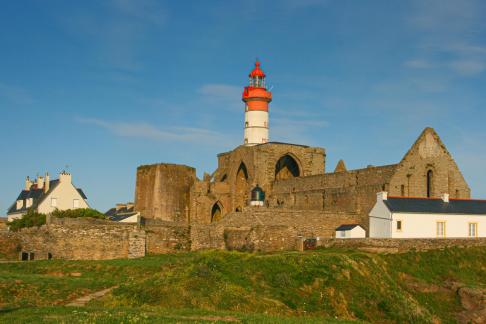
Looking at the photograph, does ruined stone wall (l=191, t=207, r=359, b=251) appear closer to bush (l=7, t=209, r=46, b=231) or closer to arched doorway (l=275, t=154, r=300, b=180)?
bush (l=7, t=209, r=46, b=231)

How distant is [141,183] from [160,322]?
40249 millimetres

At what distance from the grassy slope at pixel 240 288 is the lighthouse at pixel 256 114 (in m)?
32.6

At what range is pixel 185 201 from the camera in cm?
5747

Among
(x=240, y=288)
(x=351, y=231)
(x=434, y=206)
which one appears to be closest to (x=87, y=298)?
(x=240, y=288)

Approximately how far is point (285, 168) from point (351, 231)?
19004mm

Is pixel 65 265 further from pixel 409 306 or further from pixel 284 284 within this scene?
pixel 409 306

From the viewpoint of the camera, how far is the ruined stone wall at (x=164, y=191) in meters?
56.0

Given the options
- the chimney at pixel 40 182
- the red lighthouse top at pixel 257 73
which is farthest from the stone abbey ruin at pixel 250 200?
the chimney at pixel 40 182

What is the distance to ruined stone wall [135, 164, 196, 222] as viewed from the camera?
5603cm

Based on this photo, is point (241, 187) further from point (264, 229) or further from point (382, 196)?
point (264, 229)

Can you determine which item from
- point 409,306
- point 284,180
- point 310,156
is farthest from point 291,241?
point 310,156

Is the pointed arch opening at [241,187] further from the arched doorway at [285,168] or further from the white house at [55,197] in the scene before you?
the white house at [55,197]

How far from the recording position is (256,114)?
217ft

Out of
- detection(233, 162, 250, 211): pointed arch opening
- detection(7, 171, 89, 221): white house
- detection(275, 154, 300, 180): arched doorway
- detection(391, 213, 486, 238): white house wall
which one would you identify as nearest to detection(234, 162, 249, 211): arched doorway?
detection(233, 162, 250, 211): pointed arch opening
